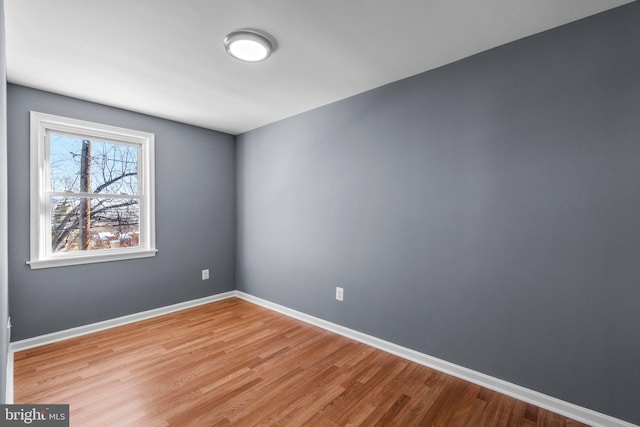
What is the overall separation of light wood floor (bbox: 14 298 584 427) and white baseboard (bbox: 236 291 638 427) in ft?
0.17

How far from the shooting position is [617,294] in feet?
5.15

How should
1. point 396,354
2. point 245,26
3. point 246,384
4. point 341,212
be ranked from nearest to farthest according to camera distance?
point 245,26, point 246,384, point 396,354, point 341,212

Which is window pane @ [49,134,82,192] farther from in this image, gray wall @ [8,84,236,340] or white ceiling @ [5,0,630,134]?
white ceiling @ [5,0,630,134]

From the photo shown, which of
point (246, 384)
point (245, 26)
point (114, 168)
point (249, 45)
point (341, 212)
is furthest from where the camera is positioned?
point (114, 168)

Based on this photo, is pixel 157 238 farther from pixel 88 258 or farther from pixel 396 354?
pixel 396 354

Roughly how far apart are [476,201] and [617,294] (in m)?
0.90

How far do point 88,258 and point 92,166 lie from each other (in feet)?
3.18

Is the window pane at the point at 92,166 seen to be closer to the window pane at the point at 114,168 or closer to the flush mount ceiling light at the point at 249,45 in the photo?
the window pane at the point at 114,168

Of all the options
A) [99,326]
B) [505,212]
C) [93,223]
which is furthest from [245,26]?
[99,326]

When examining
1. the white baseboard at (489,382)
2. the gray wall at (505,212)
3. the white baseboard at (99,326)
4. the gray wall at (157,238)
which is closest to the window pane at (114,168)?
the gray wall at (157,238)

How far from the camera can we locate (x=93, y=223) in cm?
295

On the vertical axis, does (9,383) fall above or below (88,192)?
below

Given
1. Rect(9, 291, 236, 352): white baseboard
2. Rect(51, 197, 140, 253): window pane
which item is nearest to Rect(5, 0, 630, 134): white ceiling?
Rect(51, 197, 140, 253): window pane

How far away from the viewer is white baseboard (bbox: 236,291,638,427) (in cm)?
162
